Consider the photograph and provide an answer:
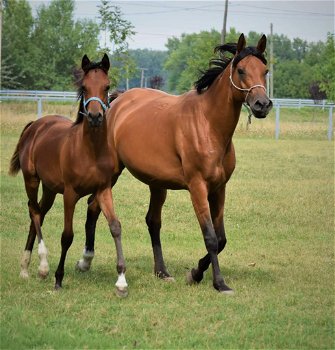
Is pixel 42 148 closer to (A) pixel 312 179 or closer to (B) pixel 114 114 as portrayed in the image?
(B) pixel 114 114

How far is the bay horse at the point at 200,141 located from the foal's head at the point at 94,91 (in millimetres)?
1125

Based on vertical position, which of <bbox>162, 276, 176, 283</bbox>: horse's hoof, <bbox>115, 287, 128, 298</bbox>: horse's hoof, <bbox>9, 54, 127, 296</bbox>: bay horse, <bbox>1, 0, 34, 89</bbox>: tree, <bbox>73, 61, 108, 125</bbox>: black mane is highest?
<bbox>1, 0, 34, 89</bbox>: tree

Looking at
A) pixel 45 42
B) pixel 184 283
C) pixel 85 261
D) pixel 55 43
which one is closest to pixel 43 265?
pixel 85 261

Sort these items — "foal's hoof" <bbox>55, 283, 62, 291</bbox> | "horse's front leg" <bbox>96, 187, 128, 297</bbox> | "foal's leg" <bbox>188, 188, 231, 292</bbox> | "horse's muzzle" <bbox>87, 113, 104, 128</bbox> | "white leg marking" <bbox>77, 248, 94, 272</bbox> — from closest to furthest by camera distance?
"horse's muzzle" <bbox>87, 113, 104, 128</bbox>
"horse's front leg" <bbox>96, 187, 128, 297</bbox>
"foal's hoof" <bbox>55, 283, 62, 291</bbox>
"foal's leg" <bbox>188, 188, 231, 292</bbox>
"white leg marking" <bbox>77, 248, 94, 272</bbox>

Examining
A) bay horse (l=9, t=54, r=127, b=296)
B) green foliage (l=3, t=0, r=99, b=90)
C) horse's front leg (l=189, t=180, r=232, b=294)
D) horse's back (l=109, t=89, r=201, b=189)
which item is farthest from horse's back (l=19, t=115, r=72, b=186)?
green foliage (l=3, t=0, r=99, b=90)

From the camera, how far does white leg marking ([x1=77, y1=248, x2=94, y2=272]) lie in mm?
9234

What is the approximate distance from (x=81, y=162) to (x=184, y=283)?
175 centimetres

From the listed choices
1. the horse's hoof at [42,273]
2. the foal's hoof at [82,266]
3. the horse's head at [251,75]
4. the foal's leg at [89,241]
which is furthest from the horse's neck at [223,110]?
the horse's hoof at [42,273]

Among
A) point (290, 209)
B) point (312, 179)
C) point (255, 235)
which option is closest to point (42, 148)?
point (255, 235)

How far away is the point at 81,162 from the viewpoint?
8.20 meters

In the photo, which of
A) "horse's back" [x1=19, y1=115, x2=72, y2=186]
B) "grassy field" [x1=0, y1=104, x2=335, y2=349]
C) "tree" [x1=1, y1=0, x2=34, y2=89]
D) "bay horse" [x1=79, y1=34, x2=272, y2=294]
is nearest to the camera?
"grassy field" [x1=0, y1=104, x2=335, y2=349]

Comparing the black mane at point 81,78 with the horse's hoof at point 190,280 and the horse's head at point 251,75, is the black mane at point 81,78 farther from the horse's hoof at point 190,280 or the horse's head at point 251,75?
the horse's hoof at point 190,280

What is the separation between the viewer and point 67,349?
6.02m

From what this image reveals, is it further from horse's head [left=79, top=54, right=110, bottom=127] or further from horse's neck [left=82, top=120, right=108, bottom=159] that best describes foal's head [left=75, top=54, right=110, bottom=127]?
horse's neck [left=82, top=120, right=108, bottom=159]
